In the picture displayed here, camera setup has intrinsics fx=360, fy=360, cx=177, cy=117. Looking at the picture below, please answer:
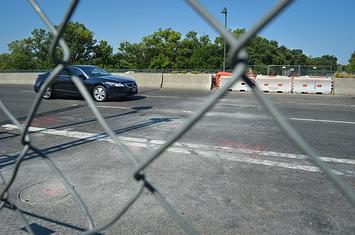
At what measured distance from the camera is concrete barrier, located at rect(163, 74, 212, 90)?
21.3 meters

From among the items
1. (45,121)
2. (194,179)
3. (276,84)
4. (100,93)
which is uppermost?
(276,84)

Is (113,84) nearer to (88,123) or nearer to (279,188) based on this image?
(88,123)

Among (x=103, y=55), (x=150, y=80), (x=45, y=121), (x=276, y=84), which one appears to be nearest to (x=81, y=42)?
(x=103, y=55)

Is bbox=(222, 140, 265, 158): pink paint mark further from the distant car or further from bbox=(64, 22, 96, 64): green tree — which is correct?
bbox=(64, 22, 96, 64): green tree

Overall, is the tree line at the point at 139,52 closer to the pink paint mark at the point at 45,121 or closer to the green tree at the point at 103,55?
the green tree at the point at 103,55

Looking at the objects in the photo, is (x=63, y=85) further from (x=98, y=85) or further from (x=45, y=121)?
(x=45, y=121)

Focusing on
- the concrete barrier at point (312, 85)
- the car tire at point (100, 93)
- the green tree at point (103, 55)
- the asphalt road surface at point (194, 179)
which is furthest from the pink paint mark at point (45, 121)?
the green tree at point (103, 55)

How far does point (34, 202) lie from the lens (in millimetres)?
4004

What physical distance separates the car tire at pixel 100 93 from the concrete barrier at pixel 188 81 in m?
8.36

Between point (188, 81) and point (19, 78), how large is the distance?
15.6 metres

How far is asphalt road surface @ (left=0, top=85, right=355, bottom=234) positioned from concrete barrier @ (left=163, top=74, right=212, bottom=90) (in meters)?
12.3

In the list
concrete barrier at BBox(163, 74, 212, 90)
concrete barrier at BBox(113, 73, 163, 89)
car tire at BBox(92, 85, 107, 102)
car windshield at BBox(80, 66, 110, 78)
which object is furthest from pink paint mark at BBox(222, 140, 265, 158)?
concrete barrier at BBox(113, 73, 163, 89)

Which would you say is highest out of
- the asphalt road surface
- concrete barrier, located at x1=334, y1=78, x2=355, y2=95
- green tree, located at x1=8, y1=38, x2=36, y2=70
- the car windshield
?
green tree, located at x1=8, y1=38, x2=36, y2=70

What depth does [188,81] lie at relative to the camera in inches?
862
